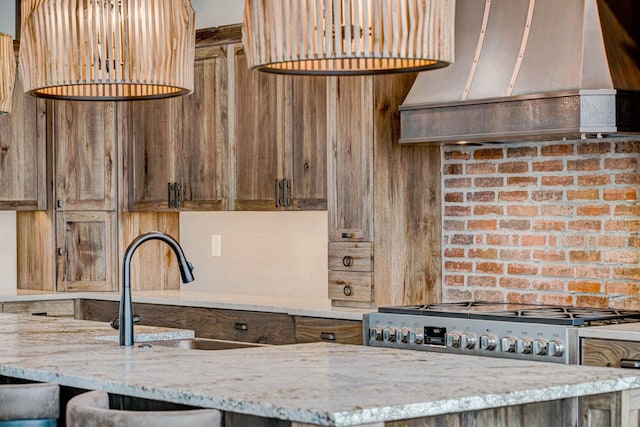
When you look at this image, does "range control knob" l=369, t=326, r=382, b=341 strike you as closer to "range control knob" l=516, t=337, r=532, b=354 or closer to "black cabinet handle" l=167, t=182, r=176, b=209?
"range control knob" l=516, t=337, r=532, b=354

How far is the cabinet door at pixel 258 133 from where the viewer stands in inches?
223

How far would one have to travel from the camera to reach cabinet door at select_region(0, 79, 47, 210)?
6367mm

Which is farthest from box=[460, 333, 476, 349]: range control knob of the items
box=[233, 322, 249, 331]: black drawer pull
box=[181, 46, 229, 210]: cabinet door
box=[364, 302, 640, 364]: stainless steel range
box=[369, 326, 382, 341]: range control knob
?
box=[181, 46, 229, 210]: cabinet door


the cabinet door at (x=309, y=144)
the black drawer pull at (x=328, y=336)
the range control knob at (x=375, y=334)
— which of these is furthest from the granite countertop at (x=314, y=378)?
the cabinet door at (x=309, y=144)

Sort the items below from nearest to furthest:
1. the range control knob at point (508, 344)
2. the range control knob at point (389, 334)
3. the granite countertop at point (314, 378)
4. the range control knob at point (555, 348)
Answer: the granite countertop at point (314, 378) < the range control knob at point (555, 348) < the range control knob at point (508, 344) < the range control knob at point (389, 334)

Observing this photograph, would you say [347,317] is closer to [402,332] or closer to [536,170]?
[402,332]

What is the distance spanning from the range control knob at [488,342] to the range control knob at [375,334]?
55 cm

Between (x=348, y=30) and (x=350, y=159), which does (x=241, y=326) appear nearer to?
(x=350, y=159)

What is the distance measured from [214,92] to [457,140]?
1808 mm

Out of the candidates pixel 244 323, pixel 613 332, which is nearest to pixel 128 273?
pixel 613 332

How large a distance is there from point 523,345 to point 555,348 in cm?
14

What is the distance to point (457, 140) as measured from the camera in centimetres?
470

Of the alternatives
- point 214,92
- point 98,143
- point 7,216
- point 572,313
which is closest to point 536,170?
point 572,313

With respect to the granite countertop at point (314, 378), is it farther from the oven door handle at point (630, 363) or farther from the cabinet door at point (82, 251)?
the cabinet door at point (82, 251)
